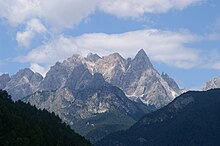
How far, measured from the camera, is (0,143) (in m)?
199

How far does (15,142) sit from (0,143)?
6.01 meters

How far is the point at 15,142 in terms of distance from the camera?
199625 mm
